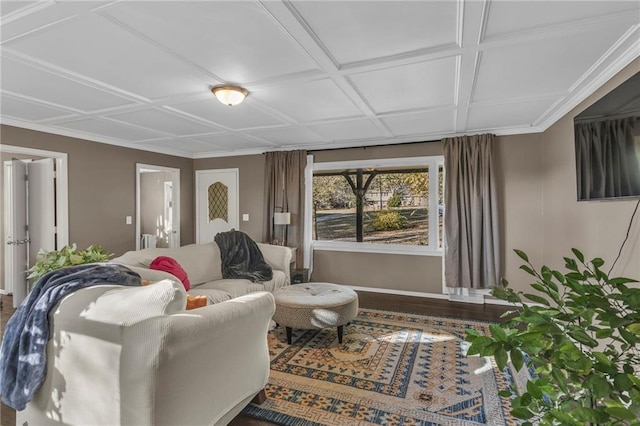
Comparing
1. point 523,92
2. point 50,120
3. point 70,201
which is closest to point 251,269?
point 70,201

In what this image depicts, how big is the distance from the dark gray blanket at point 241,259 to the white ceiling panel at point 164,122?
4.73 feet

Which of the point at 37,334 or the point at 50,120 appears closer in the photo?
the point at 37,334

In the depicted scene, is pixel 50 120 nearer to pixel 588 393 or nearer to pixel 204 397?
pixel 204 397

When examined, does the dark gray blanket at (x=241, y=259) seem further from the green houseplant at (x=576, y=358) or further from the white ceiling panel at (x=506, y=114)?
the green houseplant at (x=576, y=358)

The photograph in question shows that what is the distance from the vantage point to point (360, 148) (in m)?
5.16

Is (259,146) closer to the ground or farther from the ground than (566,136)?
farther from the ground

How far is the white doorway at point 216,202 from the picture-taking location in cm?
599

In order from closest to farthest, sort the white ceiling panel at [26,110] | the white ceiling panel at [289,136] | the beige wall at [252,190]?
the white ceiling panel at [26,110] < the white ceiling panel at [289,136] < the beige wall at [252,190]

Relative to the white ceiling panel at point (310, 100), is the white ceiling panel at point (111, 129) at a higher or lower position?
higher

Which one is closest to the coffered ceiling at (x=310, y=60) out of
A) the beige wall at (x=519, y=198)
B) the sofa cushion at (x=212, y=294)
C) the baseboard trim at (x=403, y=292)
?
the beige wall at (x=519, y=198)

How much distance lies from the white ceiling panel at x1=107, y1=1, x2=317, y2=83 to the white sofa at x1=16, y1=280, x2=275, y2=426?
1391 millimetres

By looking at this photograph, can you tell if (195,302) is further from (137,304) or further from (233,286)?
(233,286)

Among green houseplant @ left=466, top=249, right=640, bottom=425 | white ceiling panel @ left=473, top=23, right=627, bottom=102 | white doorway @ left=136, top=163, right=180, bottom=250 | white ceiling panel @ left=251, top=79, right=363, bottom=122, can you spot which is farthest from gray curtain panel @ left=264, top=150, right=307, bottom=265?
green houseplant @ left=466, top=249, right=640, bottom=425

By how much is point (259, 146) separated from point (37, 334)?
13.8 ft
